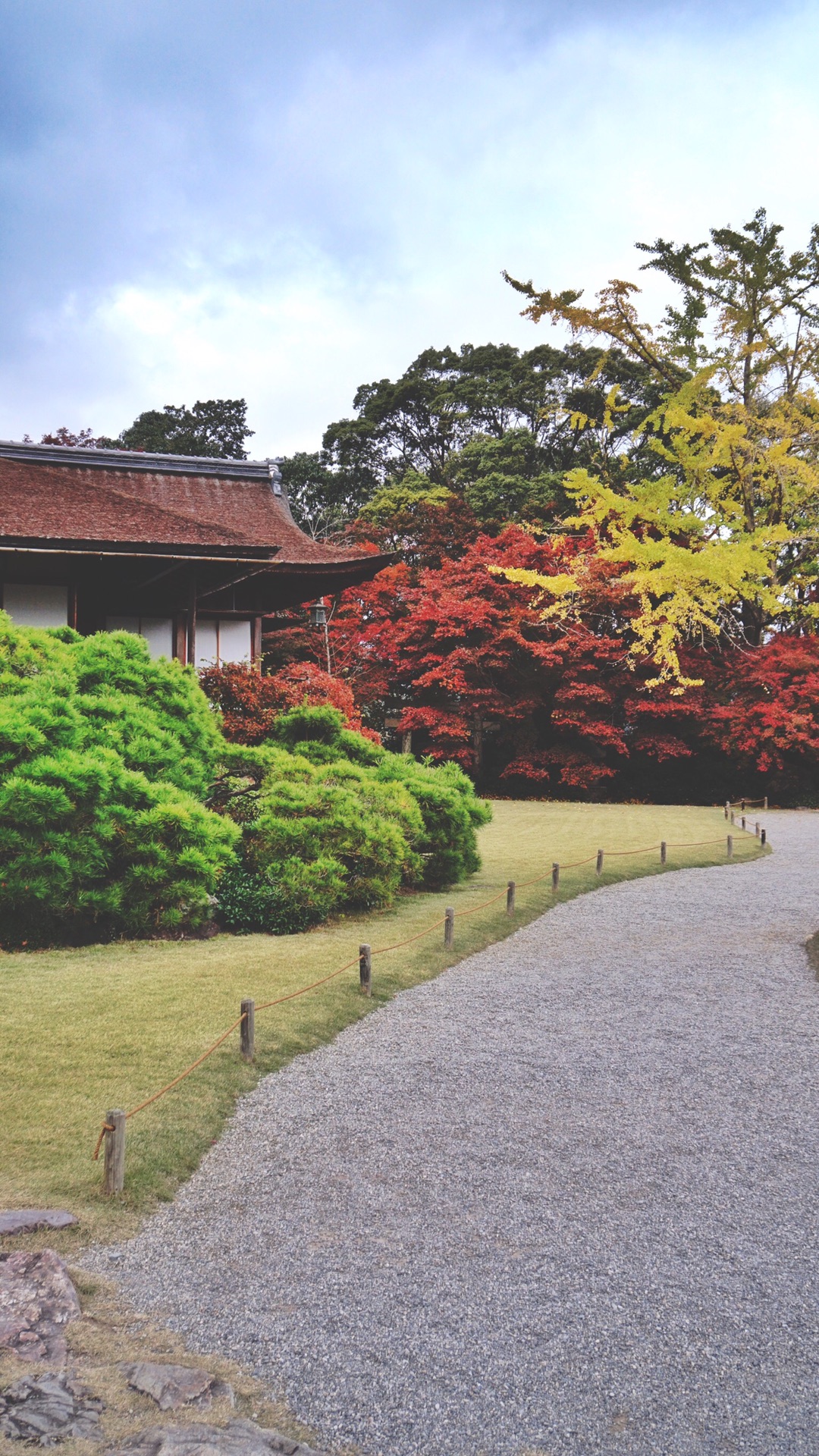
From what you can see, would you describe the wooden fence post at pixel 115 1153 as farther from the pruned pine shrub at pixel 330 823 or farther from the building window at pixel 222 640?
the building window at pixel 222 640

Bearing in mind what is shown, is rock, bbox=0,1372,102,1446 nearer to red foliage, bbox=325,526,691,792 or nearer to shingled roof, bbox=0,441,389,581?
shingled roof, bbox=0,441,389,581

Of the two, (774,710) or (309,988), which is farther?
(774,710)

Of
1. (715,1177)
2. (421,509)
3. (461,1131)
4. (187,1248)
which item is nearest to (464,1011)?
(461,1131)

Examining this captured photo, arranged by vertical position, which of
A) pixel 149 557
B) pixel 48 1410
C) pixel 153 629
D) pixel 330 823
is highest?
pixel 149 557

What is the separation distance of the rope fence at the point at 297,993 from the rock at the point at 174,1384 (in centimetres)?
113

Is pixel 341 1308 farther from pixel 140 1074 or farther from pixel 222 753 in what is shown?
pixel 222 753

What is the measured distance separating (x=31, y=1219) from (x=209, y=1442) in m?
1.44

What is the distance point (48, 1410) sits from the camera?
8.38 feet

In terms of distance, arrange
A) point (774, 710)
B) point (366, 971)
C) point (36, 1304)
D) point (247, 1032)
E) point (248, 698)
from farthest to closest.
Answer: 1. point (774, 710)
2. point (248, 698)
3. point (366, 971)
4. point (247, 1032)
5. point (36, 1304)

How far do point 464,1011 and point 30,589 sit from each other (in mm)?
8816

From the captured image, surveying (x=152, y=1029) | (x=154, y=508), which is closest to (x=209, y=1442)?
(x=152, y=1029)

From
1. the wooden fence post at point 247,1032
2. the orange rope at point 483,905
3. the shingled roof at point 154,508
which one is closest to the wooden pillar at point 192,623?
the shingled roof at point 154,508

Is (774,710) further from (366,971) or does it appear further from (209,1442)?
(209,1442)

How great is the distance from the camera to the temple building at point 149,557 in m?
11.8
